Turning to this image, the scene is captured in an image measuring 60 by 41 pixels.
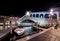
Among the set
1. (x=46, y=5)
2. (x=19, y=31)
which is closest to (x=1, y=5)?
(x=46, y=5)

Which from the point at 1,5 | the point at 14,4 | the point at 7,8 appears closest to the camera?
the point at 1,5

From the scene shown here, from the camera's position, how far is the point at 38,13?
4106 cm

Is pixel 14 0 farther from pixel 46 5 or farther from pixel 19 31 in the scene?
pixel 19 31

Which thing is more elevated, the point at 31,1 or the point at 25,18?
the point at 31,1

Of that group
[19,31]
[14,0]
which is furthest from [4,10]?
[19,31]

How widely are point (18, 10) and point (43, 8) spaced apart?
19.4m

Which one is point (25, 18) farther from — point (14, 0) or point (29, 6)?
point (14, 0)

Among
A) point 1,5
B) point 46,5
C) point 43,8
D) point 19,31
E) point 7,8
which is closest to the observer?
point 19,31

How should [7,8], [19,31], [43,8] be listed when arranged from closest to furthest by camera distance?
[19,31] → [43,8] → [7,8]

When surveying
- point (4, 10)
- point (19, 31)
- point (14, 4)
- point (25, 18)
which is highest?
point (14, 4)

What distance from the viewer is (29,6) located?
49250 millimetres

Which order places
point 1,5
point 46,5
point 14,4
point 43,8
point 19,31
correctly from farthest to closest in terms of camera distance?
point 14,4
point 1,5
point 43,8
point 46,5
point 19,31

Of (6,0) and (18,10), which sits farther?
(18,10)

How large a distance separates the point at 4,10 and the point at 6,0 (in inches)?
167
